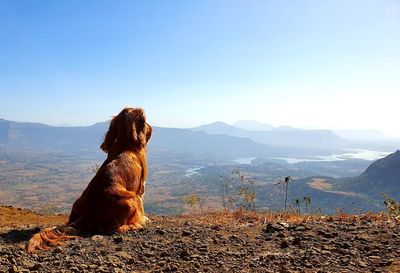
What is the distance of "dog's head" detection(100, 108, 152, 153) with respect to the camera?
817 centimetres

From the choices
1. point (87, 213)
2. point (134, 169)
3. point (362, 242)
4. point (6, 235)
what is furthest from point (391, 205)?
point (6, 235)

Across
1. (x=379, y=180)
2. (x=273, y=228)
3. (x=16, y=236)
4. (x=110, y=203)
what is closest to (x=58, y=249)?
(x=110, y=203)

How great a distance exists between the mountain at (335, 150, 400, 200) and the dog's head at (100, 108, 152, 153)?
100 m

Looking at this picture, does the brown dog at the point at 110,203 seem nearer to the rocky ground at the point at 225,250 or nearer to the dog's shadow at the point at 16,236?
the rocky ground at the point at 225,250

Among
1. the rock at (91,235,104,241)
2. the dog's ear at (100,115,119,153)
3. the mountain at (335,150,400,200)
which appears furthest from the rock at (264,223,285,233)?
the mountain at (335,150,400,200)

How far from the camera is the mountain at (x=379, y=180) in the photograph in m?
103

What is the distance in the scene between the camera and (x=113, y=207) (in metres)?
6.52

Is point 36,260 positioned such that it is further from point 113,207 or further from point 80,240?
point 113,207

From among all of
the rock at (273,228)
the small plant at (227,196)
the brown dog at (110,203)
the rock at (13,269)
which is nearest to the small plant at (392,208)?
the rock at (273,228)

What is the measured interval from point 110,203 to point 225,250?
2271 millimetres

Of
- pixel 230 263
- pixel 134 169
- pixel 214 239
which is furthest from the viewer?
pixel 134 169

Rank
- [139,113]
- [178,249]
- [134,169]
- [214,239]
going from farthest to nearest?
[139,113] < [134,169] < [214,239] < [178,249]

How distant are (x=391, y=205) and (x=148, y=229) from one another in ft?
16.5

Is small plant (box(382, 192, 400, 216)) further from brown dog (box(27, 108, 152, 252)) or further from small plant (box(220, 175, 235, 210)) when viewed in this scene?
brown dog (box(27, 108, 152, 252))
